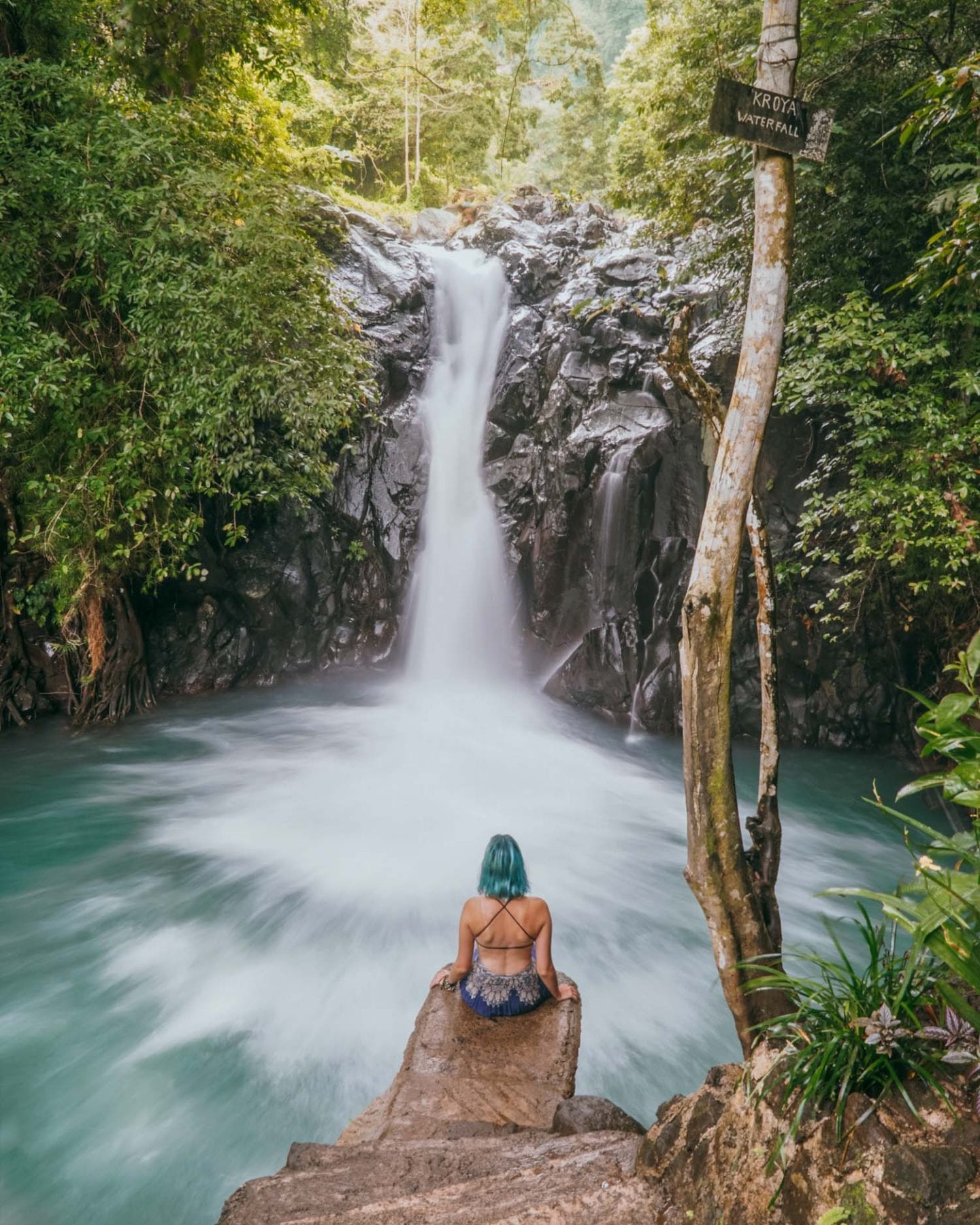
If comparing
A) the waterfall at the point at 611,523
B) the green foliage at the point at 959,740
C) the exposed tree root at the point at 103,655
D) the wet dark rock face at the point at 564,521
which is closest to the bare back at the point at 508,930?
the green foliage at the point at 959,740

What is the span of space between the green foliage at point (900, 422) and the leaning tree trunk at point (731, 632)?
431cm

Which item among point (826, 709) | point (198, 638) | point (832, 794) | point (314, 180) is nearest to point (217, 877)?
point (198, 638)

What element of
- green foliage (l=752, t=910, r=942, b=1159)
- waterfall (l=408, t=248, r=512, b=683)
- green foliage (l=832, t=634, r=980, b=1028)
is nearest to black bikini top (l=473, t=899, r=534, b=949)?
green foliage (l=752, t=910, r=942, b=1159)

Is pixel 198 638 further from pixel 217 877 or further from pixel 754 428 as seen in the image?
pixel 754 428

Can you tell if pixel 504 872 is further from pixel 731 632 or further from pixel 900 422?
pixel 900 422

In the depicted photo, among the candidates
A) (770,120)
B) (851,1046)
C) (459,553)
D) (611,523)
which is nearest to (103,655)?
(459,553)

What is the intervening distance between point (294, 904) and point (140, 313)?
592 cm

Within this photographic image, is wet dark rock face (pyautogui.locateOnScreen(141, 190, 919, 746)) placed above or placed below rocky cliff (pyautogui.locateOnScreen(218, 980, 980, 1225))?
above

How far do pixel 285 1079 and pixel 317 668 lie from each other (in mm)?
8936

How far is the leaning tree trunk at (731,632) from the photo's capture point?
289 centimetres

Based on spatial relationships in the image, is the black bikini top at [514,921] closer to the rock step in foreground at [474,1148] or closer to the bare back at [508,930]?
the bare back at [508,930]

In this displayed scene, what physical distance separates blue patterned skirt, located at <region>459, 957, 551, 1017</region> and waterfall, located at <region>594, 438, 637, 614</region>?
7.79 meters

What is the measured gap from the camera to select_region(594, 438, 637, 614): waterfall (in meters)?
10.8

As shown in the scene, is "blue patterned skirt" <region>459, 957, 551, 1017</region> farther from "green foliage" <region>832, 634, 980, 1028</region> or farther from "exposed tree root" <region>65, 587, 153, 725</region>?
"exposed tree root" <region>65, 587, 153, 725</region>
